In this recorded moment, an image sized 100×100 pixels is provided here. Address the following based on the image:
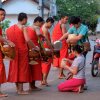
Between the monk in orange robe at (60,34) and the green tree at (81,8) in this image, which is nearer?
the monk in orange robe at (60,34)

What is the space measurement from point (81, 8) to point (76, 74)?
60.2 m

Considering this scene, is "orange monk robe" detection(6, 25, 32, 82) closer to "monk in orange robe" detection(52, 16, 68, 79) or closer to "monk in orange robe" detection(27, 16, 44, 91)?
"monk in orange robe" detection(27, 16, 44, 91)

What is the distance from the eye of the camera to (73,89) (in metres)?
10.6

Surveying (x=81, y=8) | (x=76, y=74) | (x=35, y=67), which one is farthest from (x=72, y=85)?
(x=81, y=8)

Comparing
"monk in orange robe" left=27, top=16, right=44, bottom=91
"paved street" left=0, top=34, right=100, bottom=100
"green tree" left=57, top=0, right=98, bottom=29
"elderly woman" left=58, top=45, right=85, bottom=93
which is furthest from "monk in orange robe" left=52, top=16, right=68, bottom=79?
"green tree" left=57, top=0, right=98, bottom=29

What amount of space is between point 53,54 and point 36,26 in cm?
74

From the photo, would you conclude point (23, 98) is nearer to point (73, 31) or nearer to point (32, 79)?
point (32, 79)

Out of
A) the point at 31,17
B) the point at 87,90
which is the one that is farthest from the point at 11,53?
the point at 31,17

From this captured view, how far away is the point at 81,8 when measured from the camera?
70188mm

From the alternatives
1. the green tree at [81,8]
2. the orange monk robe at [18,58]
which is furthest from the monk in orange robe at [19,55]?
the green tree at [81,8]

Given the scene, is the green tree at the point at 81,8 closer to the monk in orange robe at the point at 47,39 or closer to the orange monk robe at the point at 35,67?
the monk in orange robe at the point at 47,39

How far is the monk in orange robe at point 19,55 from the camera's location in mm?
9977

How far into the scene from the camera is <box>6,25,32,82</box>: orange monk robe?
9.98m

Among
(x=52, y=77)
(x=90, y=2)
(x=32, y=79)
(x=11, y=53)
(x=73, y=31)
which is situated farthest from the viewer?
(x=90, y=2)
